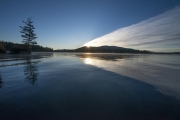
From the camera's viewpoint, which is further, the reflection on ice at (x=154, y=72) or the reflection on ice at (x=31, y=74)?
the reflection on ice at (x=31, y=74)

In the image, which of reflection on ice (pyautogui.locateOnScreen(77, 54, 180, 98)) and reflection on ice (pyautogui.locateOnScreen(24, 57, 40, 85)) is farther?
reflection on ice (pyautogui.locateOnScreen(24, 57, 40, 85))

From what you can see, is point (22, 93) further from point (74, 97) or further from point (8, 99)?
point (74, 97)

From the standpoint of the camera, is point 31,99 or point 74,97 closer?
point 31,99

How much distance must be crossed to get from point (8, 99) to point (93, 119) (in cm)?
346

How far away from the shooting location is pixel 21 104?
3473mm

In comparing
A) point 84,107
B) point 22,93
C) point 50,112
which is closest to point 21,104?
point 22,93

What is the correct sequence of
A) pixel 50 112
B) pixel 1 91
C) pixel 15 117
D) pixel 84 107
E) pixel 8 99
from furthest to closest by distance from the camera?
pixel 1 91 < pixel 8 99 < pixel 84 107 < pixel 50 112 < pixel 15 117

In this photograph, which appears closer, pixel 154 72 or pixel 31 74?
pixel 31 74

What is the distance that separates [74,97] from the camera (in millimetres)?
4098

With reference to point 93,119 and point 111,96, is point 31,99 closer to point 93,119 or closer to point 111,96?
point 93,119

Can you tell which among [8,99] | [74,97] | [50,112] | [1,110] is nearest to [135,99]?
[74,97]

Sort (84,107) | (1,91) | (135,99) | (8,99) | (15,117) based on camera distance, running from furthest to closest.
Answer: (1,91) < (135,99) < (8,99) < (84,107) < (15,117)

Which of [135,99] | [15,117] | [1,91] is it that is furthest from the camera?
[1,91]

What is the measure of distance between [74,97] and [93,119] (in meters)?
1.49
